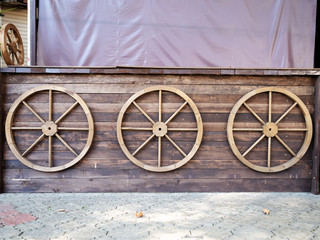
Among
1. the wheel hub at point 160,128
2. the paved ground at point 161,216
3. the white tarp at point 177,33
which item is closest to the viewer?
the paved ground at point 161,216

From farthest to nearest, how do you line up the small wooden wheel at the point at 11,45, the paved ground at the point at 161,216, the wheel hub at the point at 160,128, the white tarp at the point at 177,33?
1. the white tarp at the point at 177,33
2. the wheel hub at the point at 160,128
3. the small wooden wheel at the point at 11,45
4. the paved ground at the point at 161,216

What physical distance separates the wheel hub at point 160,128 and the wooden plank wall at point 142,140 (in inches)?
8.6

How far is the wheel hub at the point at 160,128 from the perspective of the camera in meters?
3.67

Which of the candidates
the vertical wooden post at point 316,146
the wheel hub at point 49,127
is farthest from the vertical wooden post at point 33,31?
the vertical wooden post at point 316,146

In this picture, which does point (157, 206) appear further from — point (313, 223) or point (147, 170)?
point (313, 223)

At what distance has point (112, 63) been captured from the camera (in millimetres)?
3906

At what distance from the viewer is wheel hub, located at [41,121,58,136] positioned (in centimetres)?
364

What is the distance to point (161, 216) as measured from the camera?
112 inches

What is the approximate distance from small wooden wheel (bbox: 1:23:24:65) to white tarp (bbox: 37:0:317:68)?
39cm

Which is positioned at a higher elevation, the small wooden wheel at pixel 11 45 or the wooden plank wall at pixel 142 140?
the small wooden wheel at pixel 11 45

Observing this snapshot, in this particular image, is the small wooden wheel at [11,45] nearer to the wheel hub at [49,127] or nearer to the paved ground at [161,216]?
the wheel hub at [49,127]

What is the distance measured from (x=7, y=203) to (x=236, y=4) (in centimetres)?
454

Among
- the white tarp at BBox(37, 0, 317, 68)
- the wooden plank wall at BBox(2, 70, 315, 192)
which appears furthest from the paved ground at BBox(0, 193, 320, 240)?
the white tarp at BBox(37, 0, 317, 68)

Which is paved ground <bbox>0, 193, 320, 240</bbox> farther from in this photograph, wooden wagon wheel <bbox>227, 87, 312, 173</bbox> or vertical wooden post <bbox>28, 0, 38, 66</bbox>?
vertical wooden post <bbox>28, 0, 38, 66</bbox>
